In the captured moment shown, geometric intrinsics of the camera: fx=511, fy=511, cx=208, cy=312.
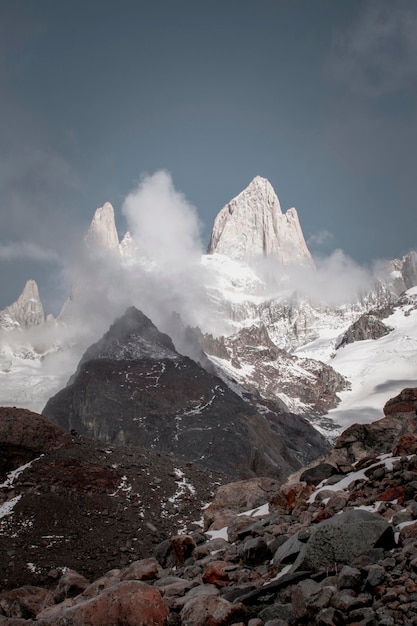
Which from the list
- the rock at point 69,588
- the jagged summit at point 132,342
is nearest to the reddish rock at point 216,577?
the rock at point 69,588

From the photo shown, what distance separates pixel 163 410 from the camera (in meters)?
100

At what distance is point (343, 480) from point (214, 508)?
695 centimetres

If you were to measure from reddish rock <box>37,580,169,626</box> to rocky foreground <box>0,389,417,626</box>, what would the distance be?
18 millimetres

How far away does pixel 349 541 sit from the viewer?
9109mm

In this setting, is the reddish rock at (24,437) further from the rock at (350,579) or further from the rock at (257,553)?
the rock at (350,579)

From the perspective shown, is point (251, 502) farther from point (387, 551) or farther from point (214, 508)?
point (387, 551)

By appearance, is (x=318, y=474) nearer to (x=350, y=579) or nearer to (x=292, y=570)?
(x=292, y=570)

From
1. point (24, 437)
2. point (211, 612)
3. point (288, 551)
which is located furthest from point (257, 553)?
point (24, 437)

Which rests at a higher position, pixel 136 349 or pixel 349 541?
pixel 136 349

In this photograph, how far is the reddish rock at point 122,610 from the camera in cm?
877

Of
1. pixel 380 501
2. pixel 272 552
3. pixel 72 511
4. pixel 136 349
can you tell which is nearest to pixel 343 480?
pixel 380 501

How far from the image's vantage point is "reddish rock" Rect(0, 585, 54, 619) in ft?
44.0

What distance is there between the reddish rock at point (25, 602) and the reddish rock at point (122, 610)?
16.1 feet

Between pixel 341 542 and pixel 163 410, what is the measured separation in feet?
305
